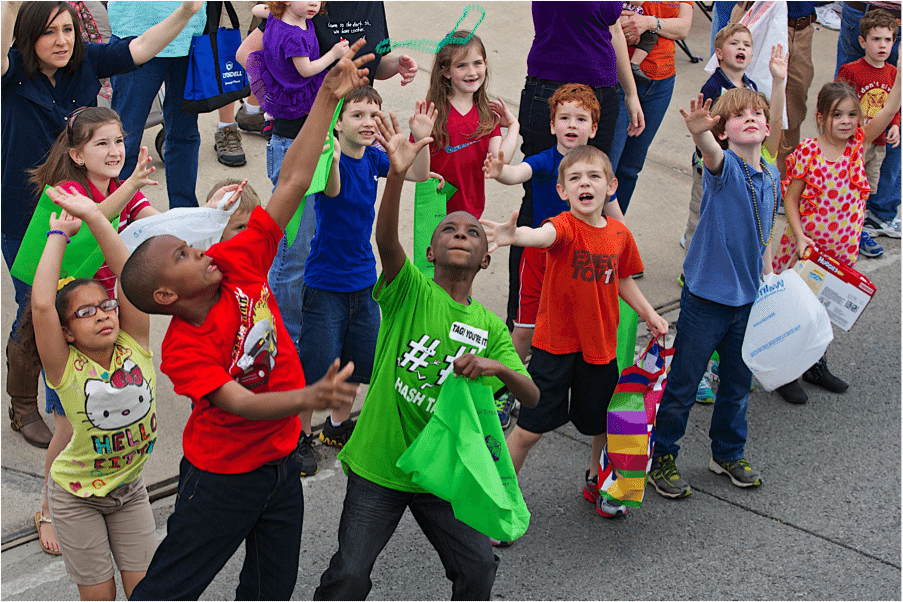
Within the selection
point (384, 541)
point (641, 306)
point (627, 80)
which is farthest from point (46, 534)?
point (627, 80)

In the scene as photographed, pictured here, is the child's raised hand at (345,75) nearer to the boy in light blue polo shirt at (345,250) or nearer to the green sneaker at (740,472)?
the boy in light blue polo shirt at (345,250)

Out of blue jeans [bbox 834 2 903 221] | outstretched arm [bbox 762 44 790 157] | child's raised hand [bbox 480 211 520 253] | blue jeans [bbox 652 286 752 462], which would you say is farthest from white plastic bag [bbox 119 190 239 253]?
blue jeans [bbox 834 2 903 221]

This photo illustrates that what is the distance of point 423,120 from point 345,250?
2.71ft

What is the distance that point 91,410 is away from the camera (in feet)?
9.87

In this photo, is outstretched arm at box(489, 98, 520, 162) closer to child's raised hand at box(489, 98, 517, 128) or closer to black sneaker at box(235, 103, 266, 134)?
child's raised hand at box(489, 98, 517, 128)

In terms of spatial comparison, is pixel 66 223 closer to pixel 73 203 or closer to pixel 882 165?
pixel 73 203

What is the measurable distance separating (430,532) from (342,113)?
6.34ft

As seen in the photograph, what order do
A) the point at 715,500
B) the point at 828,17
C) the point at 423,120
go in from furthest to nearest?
the point at 828,17
the point at 715,500
the point at 423,120

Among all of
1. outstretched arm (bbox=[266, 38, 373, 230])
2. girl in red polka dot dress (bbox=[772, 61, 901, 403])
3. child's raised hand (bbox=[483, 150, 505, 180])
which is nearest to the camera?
outstretched arm (bbox=[266, 38, 373, 230])

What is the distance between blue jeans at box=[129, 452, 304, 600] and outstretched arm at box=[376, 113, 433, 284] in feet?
2.53

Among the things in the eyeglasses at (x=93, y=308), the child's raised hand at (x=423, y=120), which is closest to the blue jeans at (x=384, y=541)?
the eyeglasses at (x=93, y=308)

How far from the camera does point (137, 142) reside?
511 cm

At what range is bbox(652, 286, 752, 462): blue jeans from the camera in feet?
13.4

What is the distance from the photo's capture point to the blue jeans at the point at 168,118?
4.96 meters
